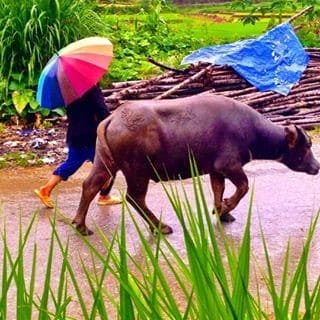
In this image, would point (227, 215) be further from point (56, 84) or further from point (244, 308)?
point (244, 308)

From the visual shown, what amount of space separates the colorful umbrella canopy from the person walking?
125 mm

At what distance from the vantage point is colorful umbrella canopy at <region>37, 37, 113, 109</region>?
595 centimetres

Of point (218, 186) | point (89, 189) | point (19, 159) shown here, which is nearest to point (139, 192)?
point (89, 189)

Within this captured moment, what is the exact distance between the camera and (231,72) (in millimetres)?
10023

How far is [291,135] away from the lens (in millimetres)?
5836

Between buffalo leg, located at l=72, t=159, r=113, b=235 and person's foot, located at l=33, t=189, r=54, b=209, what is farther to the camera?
person's foot, located at l=33, t=189, r=54, b=209

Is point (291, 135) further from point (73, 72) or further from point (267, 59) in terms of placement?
point (267, 59)

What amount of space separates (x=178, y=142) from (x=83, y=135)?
100 centimetres

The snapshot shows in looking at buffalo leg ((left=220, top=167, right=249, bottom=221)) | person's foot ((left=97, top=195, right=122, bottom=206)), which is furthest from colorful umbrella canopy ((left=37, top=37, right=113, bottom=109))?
buffalo leg ((left=220, top=167, right=249, bottom=221))

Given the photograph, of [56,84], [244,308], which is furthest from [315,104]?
[244,308]

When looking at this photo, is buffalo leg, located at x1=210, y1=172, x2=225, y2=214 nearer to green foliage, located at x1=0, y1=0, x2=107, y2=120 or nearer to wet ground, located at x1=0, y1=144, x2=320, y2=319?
wet ground, located at x1=0, y1=144, x2=320, y2=319

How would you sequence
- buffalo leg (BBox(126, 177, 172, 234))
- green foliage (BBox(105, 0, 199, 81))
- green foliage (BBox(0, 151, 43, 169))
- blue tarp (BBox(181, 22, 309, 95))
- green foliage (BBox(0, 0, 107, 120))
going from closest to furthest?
buffalo leg (BBox(126, 177, 172, 234)) < green foliage (BBox(0, 151, 43, 169)) < green foliage (BBox(0, 0, 107, 120)) < blue tarp (BBox(181, 22, 309, 95)) < green foliage (BBox(105, 0, 199, 81))

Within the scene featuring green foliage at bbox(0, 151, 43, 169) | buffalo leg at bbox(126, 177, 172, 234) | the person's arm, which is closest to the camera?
buffalo leg at bbox(126, 177, 172, 234)

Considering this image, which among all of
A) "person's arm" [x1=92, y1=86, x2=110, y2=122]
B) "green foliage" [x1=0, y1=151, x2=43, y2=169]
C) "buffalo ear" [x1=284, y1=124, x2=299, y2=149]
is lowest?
"green foliage" [x1=0, y1=151, x2=43, y2=169]
